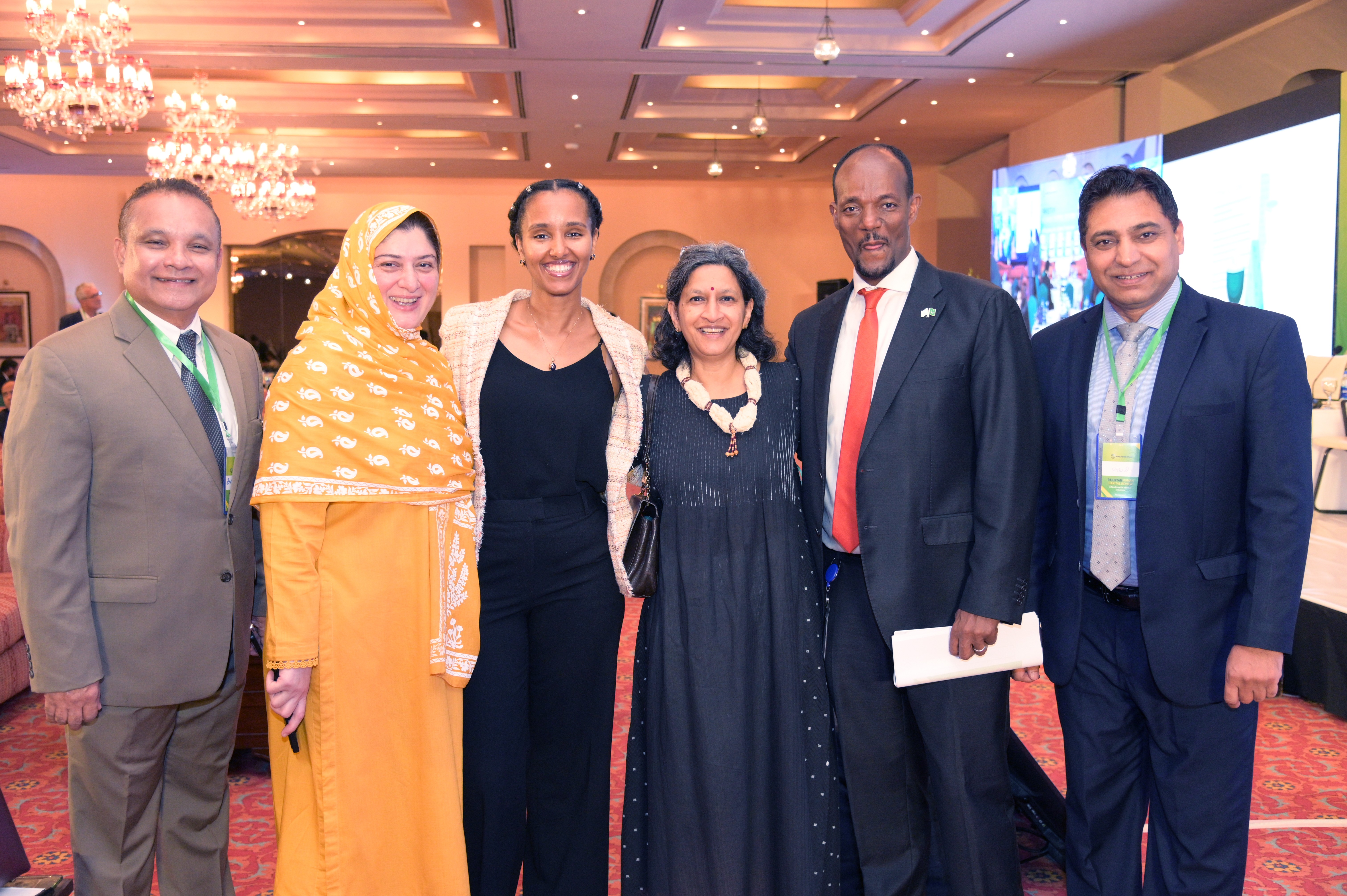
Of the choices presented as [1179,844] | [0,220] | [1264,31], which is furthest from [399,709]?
[0,220]

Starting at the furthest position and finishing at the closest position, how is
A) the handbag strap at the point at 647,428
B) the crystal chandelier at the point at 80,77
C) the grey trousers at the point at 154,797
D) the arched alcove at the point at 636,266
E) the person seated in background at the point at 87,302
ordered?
the arched alcove at the point at 636,266
the person seated in background at the point at 87,302
the crystal chandelier at the point at 80,77
the handbag strap at the point at 647,428
the grey trousers at the point at 154,797

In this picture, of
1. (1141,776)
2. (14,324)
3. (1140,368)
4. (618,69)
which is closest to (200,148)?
(618,69)

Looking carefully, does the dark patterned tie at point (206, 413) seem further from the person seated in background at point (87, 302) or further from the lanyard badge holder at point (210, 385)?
the person seated in background at point (87, 302)

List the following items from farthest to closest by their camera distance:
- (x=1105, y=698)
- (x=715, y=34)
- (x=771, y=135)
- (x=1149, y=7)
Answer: (x=771, y=135), (x=715, y=34), (x=1149, y=7), (x=1105, y=698)

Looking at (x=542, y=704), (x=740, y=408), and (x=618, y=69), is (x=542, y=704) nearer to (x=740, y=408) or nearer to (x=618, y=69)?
(x=740, y=408)

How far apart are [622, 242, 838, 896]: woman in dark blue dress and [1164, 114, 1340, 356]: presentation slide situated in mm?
4977

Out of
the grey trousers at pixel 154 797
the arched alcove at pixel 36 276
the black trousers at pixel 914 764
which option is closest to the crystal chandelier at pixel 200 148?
the arched alcove at pixel 36 276

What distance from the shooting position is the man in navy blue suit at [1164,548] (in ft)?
6.50

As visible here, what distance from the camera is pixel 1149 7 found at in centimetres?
723

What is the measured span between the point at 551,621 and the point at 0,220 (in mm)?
16735

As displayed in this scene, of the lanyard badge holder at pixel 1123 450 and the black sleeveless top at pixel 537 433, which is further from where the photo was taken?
the black sleeveless top at pixel 537 433

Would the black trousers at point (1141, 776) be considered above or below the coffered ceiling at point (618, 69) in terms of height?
below

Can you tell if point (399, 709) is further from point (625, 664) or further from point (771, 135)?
point (771, 135)

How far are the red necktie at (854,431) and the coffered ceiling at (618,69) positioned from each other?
227 inches
